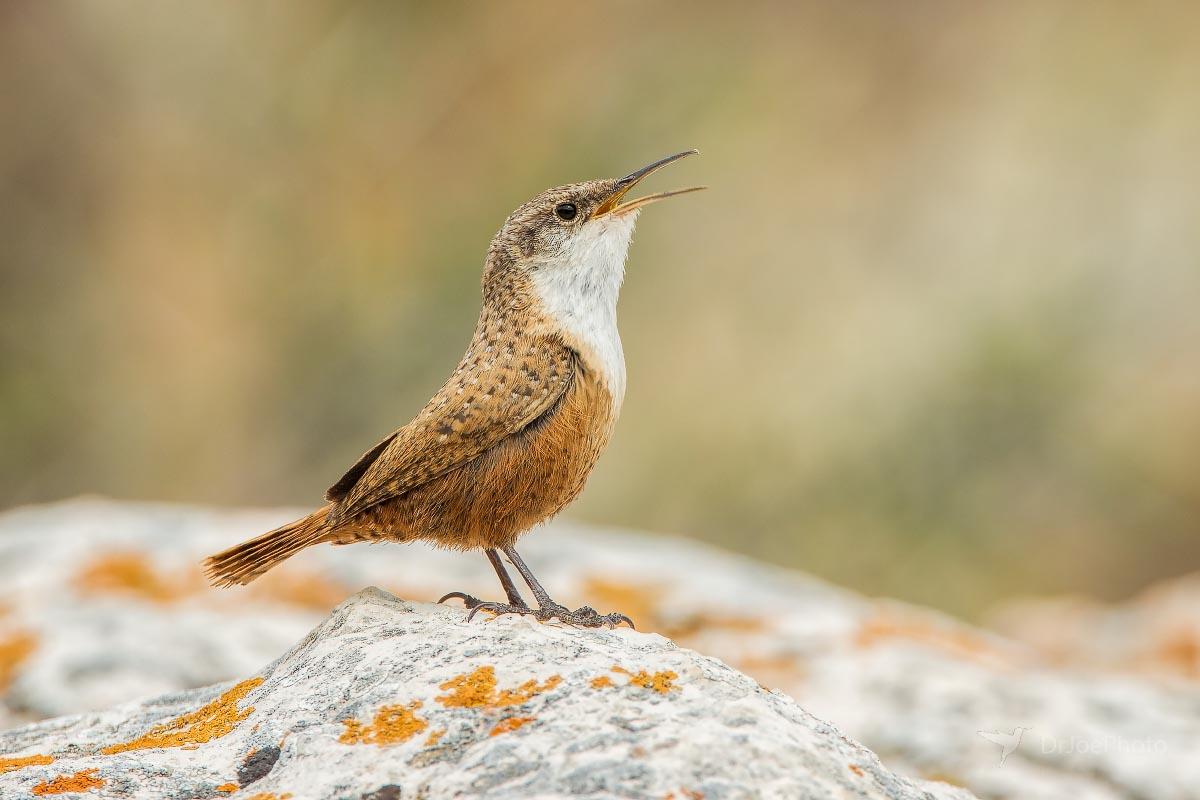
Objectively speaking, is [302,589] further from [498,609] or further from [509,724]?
[509,724]

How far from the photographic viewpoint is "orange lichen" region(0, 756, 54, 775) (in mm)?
2914

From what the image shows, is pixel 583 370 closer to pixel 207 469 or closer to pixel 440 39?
pixel 207 469

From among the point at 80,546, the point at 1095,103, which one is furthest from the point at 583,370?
the point at 1095,103

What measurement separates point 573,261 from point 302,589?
2.81 metres

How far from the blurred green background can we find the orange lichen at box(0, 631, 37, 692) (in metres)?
6.28

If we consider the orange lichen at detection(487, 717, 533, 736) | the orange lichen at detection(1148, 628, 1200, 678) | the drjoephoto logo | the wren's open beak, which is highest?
the wren's open beak

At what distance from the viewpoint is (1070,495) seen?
10.2m

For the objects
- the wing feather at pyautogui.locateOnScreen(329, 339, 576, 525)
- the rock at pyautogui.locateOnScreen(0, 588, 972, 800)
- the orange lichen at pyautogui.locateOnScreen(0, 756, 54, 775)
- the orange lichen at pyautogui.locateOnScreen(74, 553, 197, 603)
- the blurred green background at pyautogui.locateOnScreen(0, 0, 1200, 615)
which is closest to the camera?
the rock at pyautogui.locateOnScreen(0, 588, 972, 800)

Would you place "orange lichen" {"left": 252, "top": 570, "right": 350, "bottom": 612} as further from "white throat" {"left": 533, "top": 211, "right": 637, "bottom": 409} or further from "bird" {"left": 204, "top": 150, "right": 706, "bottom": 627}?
"white throat" {"left": 533, "top": 211, "right": 637, "bottom": 409}

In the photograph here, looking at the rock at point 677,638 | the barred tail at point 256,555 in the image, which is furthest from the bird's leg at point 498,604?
the rock at point 677,638

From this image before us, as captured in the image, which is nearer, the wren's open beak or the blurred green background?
the wren's open beak

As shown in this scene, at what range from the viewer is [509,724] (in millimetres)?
2666

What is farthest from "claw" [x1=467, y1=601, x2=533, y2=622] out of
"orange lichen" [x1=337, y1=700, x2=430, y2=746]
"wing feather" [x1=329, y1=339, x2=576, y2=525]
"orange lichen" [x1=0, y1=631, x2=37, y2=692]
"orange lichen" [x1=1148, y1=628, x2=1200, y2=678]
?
"orange lichen" [x1=1148, y1=628, x2=1200, y2=678]

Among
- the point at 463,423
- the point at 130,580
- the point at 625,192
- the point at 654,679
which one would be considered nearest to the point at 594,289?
the point at 625,192
